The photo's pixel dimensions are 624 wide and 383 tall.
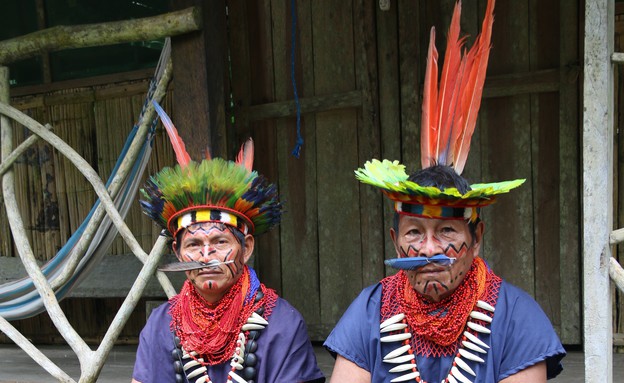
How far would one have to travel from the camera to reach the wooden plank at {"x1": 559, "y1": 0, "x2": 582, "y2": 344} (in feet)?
12.8

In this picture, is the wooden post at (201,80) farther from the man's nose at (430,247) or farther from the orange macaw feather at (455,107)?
the man's nose at (430,247)

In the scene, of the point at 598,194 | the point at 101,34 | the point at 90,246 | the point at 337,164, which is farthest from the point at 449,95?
the point at 90,246

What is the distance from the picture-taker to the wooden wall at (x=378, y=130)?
399 cm

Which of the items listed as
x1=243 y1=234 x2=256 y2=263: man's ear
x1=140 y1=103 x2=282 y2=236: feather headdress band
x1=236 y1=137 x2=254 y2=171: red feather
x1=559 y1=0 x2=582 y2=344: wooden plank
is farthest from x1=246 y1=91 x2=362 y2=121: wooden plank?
x1=243 y1=234 x2=256 y2=263: man's ear

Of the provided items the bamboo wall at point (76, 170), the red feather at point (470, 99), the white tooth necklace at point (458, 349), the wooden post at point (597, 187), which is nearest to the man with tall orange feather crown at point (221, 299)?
the white tooth necklace at point (458, 349)

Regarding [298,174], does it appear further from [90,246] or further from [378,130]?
[90,246]

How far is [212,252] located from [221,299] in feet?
0.71

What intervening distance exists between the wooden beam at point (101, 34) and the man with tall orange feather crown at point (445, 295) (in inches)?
53.5

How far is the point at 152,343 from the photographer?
3.08 metres

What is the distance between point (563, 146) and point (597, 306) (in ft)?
4.30

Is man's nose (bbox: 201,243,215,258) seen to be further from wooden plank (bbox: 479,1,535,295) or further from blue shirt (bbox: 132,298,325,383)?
wooden plank (bbox: 479,1,535,295)

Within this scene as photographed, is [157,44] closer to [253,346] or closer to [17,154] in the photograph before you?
[17,154]

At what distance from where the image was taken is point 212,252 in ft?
9.50

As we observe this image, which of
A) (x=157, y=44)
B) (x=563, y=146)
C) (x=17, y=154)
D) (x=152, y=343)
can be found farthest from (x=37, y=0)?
(x=563, y=146)
